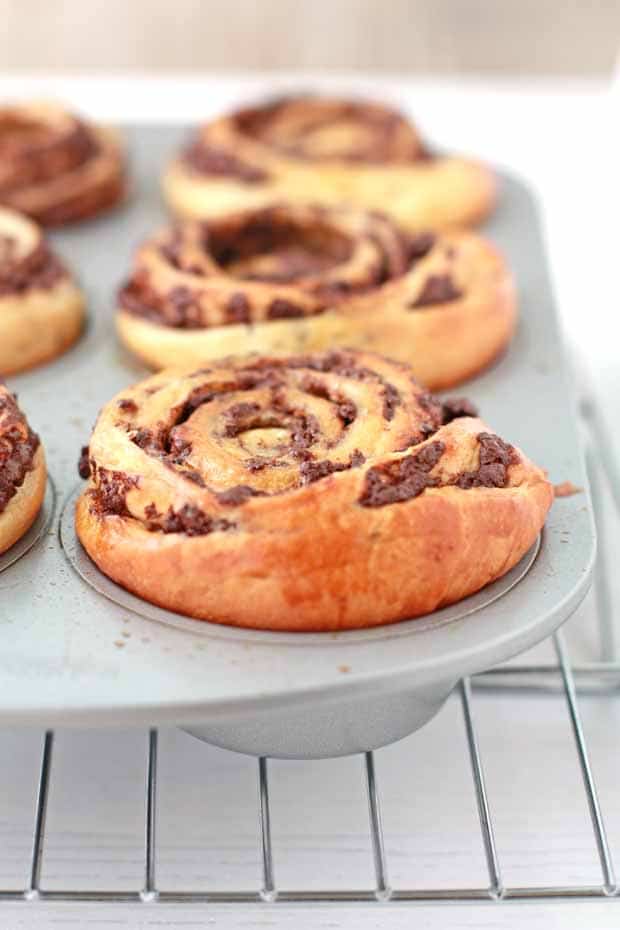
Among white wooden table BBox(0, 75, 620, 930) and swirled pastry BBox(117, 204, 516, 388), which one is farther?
swirled pastry BBox(117, 204, 516, 388)

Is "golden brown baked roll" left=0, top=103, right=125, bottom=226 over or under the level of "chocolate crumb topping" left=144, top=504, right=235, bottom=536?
under

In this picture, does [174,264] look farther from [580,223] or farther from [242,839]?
[580,223]

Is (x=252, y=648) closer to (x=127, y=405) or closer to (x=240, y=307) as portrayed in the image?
(x=127, y=405)

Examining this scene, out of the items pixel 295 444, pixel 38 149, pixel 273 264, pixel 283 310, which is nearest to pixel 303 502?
pixel 295 444

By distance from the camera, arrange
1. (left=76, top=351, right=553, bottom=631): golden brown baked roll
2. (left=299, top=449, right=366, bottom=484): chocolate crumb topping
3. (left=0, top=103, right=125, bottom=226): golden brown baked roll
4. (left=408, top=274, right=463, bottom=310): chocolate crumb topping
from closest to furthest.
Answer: (left=76, top=351, right=553, bottom=631): golden brown baked roll
(left=299, top=449, right=366, bottom=484): chocolate crumb topping
(left=408, top=274, right=463, bottom=310): chocolate crumb topping
(left=0, top=103, right=125, bottom=226): golden brown baked roll

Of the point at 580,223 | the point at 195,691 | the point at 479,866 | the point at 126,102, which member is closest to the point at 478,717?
the point at 479,866

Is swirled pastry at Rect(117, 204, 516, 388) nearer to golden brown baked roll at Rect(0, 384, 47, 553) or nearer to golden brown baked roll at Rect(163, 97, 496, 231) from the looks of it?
golden brown baked roll at Rect(163, 97, 496, 231)

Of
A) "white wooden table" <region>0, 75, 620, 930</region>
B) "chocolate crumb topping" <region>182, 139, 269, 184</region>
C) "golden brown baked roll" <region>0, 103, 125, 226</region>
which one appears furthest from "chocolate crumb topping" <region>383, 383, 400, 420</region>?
"golden brown baked roll" <region>0, 103, 125, 226</region>
